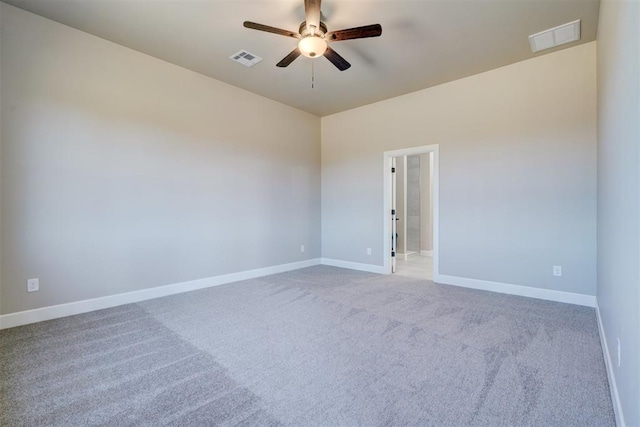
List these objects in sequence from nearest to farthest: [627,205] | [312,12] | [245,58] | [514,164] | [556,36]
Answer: [627,205]
[312,12]
[556,36]
[245,58]
[514,164]

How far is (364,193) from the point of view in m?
5.39

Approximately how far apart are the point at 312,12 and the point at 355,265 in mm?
4156

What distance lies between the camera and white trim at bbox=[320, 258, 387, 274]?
16.9ft

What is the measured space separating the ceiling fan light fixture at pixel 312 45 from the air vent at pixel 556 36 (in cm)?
238

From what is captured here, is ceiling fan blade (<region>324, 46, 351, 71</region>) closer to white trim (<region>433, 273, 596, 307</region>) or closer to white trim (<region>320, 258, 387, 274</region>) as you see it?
white trim (<region>433, 273, 596, 307</region>)

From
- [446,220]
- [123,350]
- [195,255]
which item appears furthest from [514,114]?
[123,350]

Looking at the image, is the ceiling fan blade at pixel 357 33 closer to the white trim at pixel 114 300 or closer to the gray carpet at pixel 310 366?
the gray carpet at pixel 310 366

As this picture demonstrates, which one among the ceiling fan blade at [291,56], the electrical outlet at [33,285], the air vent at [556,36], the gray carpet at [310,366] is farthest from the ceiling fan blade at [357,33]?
the electrical outlet at [33,285]

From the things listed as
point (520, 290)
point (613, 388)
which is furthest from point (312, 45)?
point (520, 290)

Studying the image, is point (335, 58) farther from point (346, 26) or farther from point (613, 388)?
point (613, 388)

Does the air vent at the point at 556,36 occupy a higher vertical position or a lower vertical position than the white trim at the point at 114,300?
higher

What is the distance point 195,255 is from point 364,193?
3068 millimetres

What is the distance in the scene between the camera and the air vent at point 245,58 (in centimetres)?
353

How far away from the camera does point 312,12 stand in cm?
238
